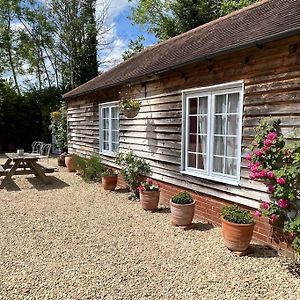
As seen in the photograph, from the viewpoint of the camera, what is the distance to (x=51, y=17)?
2027 centimetres

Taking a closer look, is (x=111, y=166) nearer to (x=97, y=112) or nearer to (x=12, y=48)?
(x=97, y=112)

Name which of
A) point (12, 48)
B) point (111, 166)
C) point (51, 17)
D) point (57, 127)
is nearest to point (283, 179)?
point (111, 166)

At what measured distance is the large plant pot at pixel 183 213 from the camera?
4.84m

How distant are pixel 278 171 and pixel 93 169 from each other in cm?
613

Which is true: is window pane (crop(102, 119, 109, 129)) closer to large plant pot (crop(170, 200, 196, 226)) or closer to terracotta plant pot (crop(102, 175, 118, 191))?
terracotta plant pot (crop(102, 175, 118, 191))

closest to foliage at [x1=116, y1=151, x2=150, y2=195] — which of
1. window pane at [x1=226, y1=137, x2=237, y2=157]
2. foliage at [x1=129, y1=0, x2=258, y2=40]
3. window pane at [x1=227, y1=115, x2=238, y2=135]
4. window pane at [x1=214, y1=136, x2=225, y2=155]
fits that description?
window pane at [x1=214, y1=136, x2=225, y2=155]

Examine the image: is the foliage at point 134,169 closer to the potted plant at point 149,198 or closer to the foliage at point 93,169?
the potted plant at point 149,198

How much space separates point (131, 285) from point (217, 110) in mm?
3053

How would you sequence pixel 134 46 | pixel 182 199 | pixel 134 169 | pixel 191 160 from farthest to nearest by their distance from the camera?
pixel 134 46 → pixel 134 169 → pixel 191 160 → pixel 182 199

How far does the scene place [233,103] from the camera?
4.71 meters

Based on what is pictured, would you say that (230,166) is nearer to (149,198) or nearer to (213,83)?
(213,83)

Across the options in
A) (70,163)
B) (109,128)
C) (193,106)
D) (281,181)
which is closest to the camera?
(281,181)

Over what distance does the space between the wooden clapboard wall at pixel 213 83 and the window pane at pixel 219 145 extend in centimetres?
52

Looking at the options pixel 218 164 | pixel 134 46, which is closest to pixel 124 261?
pixel 218 164
